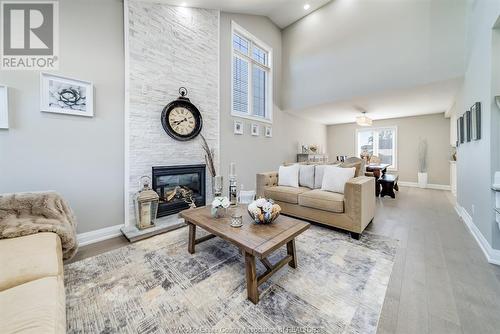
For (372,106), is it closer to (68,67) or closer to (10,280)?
(68,67)

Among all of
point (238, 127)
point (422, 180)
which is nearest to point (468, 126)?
point (238, 127)

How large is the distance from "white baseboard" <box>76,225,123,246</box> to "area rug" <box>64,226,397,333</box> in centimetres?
49

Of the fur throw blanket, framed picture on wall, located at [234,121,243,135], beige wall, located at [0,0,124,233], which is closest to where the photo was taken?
the fur throw blanket

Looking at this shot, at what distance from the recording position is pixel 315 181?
10.6 ft

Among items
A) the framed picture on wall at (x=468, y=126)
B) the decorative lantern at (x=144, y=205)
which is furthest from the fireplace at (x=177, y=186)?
the framed picture on wall at (x=468, y=126)

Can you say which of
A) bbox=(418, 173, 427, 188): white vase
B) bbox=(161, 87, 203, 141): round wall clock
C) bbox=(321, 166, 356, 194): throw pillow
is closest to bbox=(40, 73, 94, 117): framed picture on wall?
bbox=(161, 87, 203, 141): round wall clock

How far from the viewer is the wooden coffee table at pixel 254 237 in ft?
4.53

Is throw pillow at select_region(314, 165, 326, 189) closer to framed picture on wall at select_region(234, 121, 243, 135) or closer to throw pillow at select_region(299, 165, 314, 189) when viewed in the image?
throw pillow at select_region(299, 165, 314, 189)

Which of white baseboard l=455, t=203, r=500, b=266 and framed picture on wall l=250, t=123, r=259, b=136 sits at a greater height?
framed picture on wall l=250, t=123, r=259, b=136

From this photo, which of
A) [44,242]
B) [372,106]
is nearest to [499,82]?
[372,106]

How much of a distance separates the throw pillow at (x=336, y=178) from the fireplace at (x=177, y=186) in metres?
2.08

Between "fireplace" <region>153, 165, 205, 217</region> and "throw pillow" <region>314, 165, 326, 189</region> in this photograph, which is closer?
"fireplace" <region>153, 165, 205, 217</region>

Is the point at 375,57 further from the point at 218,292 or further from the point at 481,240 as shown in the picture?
the point at 218,292

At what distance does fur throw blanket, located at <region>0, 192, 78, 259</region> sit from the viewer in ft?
4.93
